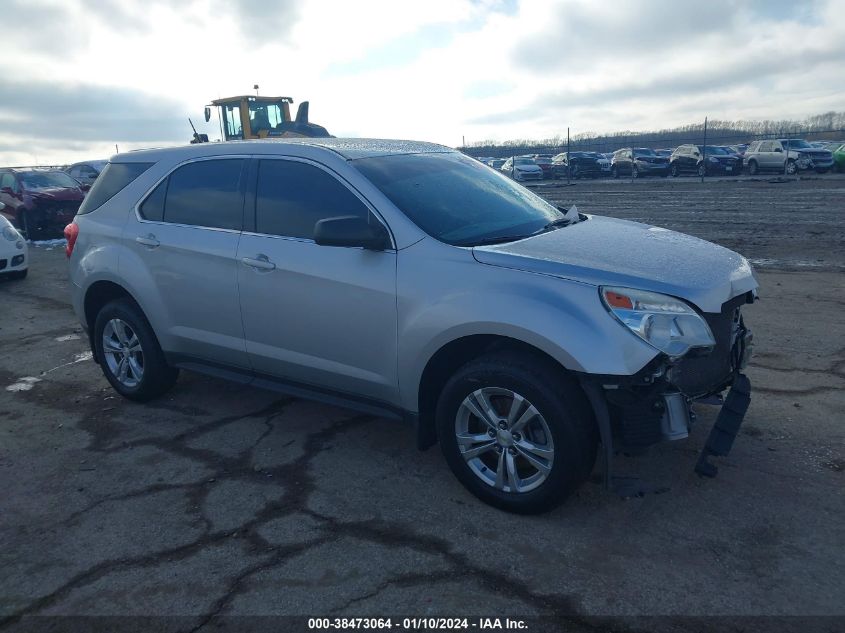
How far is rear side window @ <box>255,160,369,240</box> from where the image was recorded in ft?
13.7

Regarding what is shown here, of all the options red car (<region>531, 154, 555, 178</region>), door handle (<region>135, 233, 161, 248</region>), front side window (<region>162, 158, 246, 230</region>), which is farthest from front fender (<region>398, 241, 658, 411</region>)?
red car (<region>531, 154, 555, 178</region>)

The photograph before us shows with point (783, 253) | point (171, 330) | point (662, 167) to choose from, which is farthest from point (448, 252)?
point (662, 167)

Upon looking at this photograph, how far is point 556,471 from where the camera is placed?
3414 millimetres

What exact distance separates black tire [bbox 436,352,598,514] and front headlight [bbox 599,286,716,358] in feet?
1.35

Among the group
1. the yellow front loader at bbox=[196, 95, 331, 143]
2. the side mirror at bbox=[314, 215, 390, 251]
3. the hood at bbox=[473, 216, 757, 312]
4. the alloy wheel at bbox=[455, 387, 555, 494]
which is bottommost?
the alloy wheel at bbox=[455, 387, 555, 494]

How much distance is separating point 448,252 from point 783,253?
8.78m

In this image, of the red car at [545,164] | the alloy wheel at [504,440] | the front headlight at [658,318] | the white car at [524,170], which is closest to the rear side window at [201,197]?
the alloy wheel at [504,440]

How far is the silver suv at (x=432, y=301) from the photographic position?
3.31 metres

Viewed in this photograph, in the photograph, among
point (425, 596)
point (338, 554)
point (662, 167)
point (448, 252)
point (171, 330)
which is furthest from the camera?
point (662, 167)

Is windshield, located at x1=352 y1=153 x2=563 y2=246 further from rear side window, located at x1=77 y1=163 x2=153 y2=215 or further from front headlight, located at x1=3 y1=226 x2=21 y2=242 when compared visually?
front headlight, located at x1=3 y1=226 x2=21 y2=242

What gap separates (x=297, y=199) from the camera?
4.38 m

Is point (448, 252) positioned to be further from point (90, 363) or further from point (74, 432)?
point (90, 363)

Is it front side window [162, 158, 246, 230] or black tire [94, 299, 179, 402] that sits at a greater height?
front side window [162, 158, 246, 230]

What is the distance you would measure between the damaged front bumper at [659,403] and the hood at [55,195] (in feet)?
55.0
